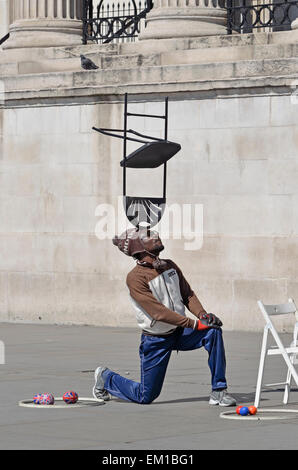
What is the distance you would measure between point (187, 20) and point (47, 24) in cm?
271

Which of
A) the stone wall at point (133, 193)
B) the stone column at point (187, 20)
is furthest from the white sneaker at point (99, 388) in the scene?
the stone column at point (187, 20)

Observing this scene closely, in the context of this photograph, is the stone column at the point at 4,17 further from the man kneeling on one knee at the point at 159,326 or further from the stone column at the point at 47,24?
the man kneeling on one knee at the point at 159,326

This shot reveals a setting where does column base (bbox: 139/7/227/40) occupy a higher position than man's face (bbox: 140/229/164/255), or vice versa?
column base (bbox: 139/7/227/40)

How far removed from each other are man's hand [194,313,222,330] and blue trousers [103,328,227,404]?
0.07 metres

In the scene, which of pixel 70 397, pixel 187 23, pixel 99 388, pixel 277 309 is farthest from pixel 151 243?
pixel 187 23

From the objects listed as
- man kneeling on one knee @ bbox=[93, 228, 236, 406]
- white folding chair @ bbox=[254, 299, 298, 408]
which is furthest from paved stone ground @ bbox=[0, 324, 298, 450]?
white folding chair @ bbox=[254, 299, 298, 408]

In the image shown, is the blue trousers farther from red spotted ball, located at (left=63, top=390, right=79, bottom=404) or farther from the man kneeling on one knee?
red spotted ball, located at (left=63, top=390, right=79, bottom=404)

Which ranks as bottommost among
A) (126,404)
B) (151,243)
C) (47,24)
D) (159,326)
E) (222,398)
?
(126,404)

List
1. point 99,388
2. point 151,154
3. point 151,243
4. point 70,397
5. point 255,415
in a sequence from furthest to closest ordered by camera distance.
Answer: point 151,154 < point 99,388 < point 151,243 < point 70,397 < point 255,415

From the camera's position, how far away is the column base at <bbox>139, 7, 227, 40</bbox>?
20438 mm

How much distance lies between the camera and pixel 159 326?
1105 centimetres

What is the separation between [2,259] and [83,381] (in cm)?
854

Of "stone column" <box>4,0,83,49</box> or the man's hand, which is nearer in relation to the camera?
the man's hand

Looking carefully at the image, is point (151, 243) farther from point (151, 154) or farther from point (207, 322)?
point (151, 154)
